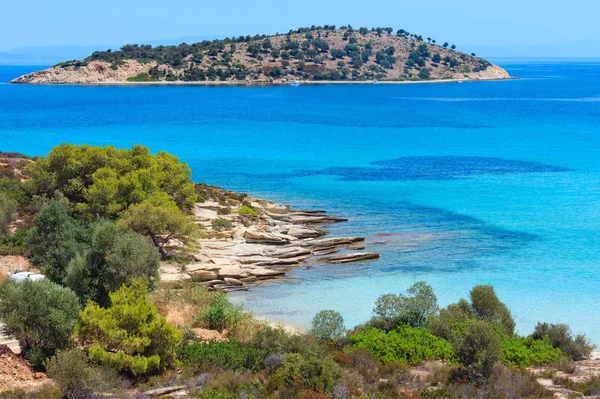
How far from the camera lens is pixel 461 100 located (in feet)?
419

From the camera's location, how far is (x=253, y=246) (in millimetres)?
29891

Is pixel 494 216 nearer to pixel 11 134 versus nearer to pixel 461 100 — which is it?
pixel 11 134

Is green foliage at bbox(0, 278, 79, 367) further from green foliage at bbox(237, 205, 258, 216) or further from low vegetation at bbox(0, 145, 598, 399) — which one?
green foliage at bbox(237, 205, 258, 216)

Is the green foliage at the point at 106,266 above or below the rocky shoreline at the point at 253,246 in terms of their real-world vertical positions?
above

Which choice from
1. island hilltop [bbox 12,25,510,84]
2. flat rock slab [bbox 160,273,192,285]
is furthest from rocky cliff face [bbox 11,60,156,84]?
flat rock slab [bbox 160,273,192,285]

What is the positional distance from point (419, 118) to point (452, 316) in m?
77.9

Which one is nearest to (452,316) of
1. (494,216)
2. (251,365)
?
(251,365)

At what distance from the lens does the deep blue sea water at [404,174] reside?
85.5 ft

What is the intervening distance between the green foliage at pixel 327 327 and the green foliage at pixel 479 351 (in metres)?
4.19

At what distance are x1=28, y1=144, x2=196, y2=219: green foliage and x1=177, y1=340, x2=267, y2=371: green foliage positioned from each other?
44.8ft

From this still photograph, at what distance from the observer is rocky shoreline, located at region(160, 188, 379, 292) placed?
26.1 m

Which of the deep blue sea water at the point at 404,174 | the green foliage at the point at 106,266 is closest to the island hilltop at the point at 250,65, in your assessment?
the deep blue sea water at the point at 404,174

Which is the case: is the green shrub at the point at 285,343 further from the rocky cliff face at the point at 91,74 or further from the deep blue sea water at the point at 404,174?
the rocky cliff face at the point at 91,74

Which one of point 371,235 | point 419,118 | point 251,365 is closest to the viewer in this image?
point 251,365
